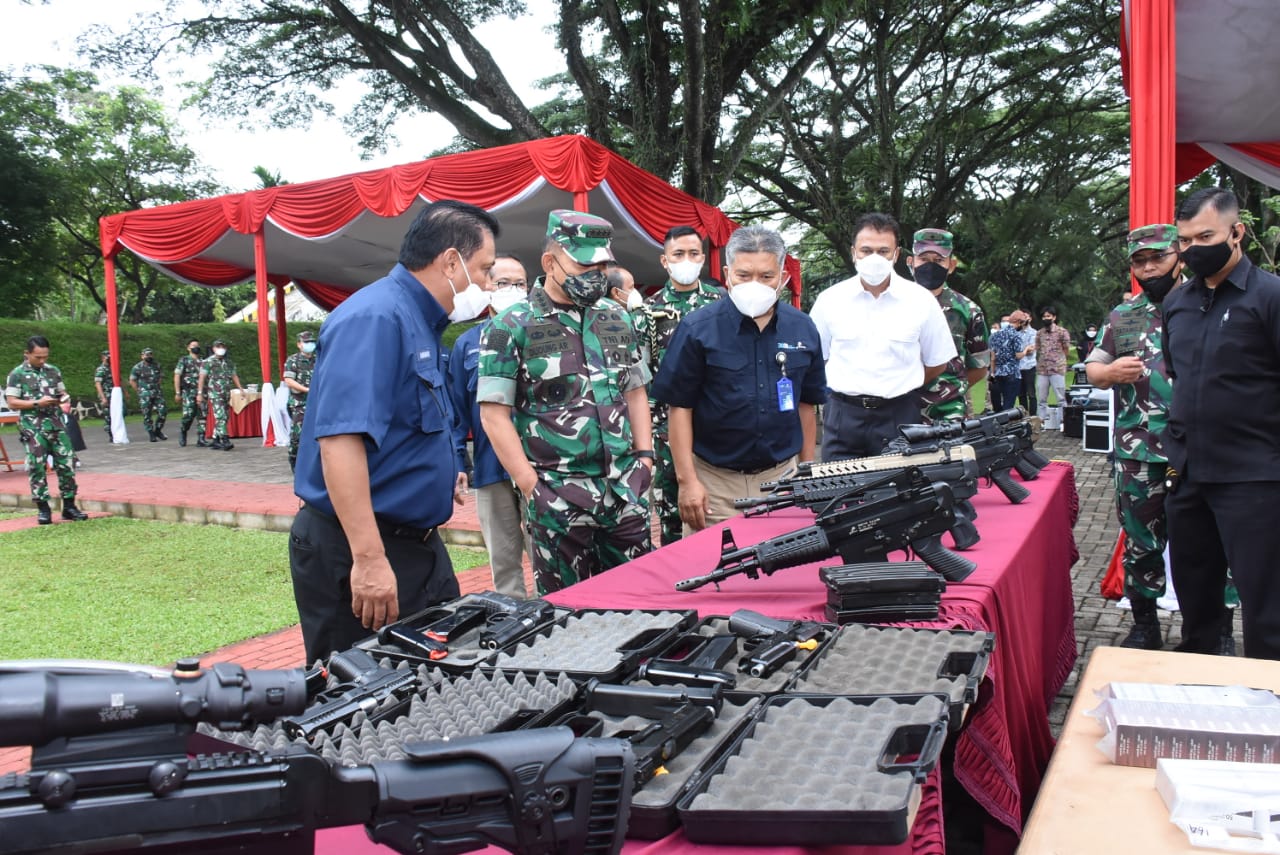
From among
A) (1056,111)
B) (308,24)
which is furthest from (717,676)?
(1056,111)

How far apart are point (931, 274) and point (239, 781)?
4.64 m

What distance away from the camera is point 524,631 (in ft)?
5.95

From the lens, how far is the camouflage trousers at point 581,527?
2.82m

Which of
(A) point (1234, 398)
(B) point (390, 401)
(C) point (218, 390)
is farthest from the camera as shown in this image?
(C) point (218, 390)

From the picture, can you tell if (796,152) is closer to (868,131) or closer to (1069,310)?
(868,131)

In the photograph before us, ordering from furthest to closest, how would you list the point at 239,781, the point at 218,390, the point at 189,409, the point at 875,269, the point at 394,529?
1. the point at 189,409
2. the point at 218,390
3. the point at 875,269
4. the point at 394,529
5. the point at 239,781

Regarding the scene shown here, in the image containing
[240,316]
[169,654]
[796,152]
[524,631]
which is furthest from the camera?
[240,316]

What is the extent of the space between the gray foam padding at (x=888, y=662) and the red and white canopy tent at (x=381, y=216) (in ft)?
24.8

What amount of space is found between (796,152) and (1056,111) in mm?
5545

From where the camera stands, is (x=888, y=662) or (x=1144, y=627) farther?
(x=1144, y=627)

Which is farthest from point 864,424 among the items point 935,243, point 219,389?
point 219,389

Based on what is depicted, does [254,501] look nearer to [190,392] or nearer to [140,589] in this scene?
[140,589]

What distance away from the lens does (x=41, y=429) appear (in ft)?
26.9

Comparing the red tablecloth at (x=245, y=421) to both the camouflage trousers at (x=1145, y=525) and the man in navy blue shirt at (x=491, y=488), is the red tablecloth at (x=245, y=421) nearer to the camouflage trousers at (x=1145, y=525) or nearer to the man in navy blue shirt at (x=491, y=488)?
the man in navy blue shirt at (x=491, y=488)
